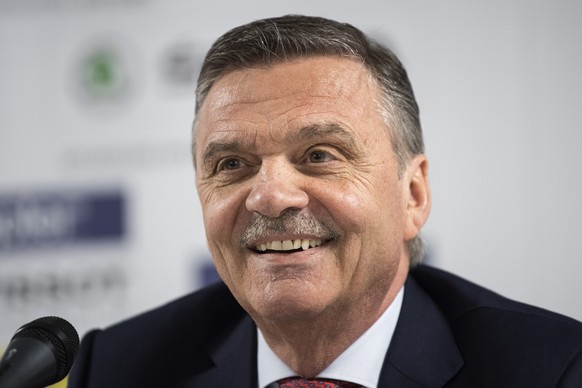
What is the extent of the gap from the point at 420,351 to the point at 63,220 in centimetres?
236

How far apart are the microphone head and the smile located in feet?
1.68

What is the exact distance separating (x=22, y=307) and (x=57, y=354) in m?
2.61

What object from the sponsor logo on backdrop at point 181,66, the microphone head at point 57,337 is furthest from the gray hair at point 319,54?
the sponsor logo on backdrop at point 181,66

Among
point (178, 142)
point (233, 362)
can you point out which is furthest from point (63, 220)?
point (233, 362)

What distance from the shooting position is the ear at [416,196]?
72.9 inches

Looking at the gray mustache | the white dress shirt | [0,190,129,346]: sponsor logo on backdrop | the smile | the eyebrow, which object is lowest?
[0,190,129,346]: sponsor logo on backdrop

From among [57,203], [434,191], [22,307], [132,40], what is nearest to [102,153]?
[57,203]

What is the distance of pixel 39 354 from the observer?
3.92ft

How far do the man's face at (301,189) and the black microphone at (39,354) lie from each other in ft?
1.59

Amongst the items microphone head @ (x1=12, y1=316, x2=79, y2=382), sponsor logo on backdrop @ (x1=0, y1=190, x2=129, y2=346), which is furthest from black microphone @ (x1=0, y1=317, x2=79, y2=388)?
sponsor logo on backdrop @ (x1=0, y1=190, x2=129, y2=346)

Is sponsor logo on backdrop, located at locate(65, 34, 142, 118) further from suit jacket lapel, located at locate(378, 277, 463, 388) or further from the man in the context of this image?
suit jacket lapel, located at locate(378, 277, 463, 388)

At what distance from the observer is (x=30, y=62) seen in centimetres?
376

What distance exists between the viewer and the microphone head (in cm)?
122

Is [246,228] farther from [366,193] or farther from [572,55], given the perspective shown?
[572,55]
